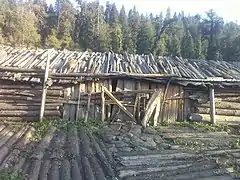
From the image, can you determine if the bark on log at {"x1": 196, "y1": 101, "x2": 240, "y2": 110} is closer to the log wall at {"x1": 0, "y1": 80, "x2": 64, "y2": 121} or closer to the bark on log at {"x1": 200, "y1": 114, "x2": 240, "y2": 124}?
the bark on log at {"x1": 200, "y1": 114, "x2": 240, "y2": 124}

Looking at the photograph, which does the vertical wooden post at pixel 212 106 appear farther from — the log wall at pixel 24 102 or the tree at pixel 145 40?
the tree at pixel 145 40

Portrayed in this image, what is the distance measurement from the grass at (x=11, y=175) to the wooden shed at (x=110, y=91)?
683cm

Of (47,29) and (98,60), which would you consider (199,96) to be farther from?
(47,29)

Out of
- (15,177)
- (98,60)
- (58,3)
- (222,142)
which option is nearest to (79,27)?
(58,3)

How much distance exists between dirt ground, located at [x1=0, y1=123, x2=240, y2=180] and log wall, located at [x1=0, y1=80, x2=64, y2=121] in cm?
128

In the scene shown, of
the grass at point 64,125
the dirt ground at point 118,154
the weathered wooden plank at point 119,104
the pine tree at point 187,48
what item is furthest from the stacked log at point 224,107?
the pine tree at point 187,48

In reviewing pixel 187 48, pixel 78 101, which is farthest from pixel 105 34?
pixel 78 101

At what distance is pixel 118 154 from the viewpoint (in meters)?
A: 9.52

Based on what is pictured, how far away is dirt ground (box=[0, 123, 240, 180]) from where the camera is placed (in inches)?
306

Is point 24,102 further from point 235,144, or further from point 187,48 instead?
point 187,48

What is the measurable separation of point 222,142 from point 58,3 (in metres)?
57.4

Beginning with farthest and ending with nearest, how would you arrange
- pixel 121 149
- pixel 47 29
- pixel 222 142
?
pixel 47 29 → pixel 222 142 → pixel 121 149

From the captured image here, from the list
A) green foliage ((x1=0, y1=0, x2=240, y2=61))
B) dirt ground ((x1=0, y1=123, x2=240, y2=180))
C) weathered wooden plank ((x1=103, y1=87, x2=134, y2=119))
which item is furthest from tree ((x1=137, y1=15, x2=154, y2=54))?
dirt ground ((x1=0, y1=123, x2=240, y2=180))

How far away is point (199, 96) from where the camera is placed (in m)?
15.8
